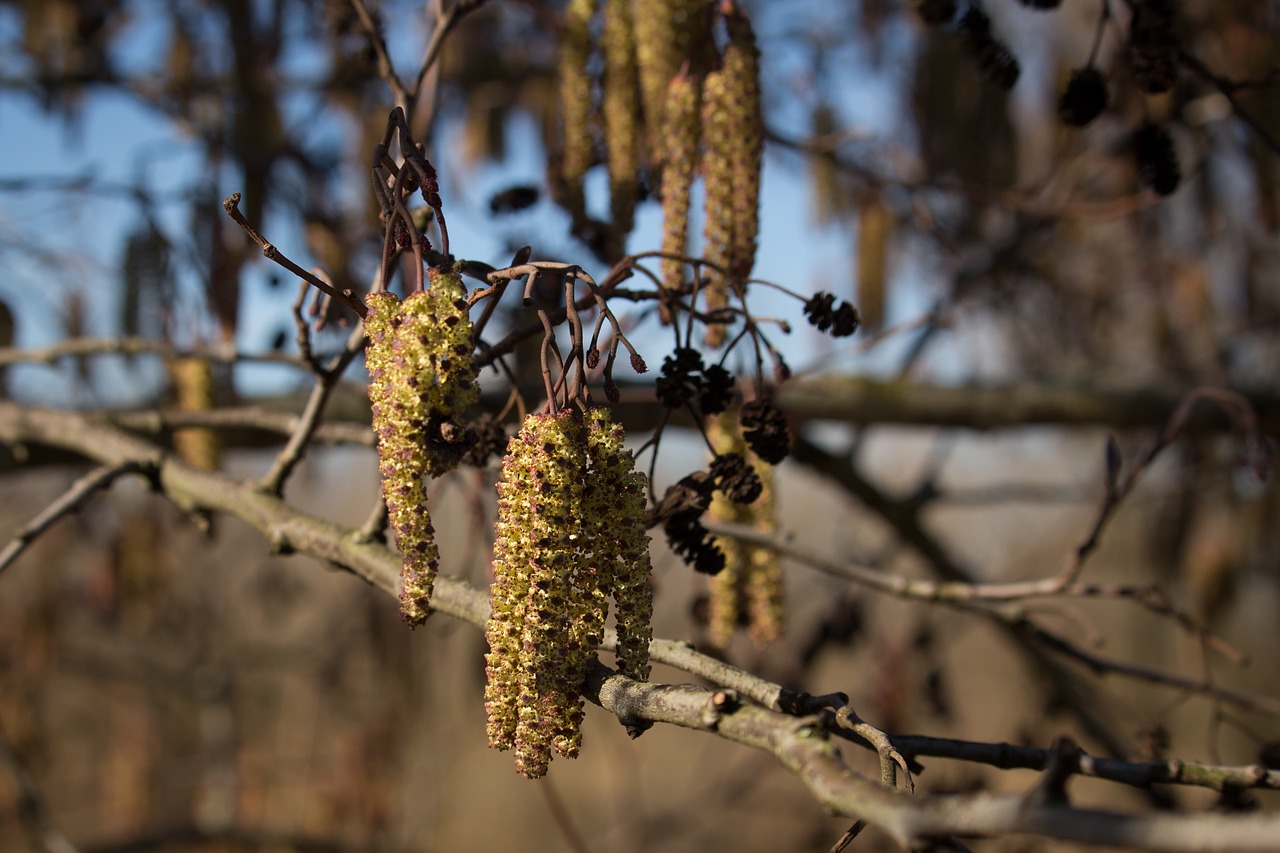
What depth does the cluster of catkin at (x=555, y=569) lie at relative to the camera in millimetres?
733

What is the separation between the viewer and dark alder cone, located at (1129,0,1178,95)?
1.30 metres

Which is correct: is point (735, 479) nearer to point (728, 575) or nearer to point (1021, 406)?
point (728, 575)

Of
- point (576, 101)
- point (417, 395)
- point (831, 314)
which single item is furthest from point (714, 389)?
point (576, 101)

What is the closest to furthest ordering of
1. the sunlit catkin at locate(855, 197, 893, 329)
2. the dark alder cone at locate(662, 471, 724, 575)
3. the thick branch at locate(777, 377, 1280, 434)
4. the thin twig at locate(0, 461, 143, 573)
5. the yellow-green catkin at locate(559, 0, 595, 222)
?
the dark alder cone at locate(662, 471, 724, 575), the thin twig at locate(0, 461, 143, 573), the yellow-green catkin at locate(559, 0, 595, 222), the sunlit catkin at locate(855, 197, 893, 329), the thick branch at locate(777, 377, 1280, 434)

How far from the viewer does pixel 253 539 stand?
6773 millimetres

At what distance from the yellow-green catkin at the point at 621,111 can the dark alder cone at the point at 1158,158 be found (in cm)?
70

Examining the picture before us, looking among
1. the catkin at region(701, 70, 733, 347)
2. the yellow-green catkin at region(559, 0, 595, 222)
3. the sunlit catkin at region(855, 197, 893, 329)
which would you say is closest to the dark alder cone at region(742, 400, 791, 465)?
the catkin at region(701, 70, 733, 347)

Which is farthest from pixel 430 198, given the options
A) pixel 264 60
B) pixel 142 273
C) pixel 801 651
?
pixel 264 60

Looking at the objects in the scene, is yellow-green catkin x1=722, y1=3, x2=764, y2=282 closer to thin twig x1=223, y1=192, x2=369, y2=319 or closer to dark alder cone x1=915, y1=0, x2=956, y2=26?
Result: dark alder cone x1=915, y1=0, x2=956, y2=26

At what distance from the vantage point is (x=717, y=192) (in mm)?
1157

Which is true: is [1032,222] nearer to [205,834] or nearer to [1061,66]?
[1061,66]

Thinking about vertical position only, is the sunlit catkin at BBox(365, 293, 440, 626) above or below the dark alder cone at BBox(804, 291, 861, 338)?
below

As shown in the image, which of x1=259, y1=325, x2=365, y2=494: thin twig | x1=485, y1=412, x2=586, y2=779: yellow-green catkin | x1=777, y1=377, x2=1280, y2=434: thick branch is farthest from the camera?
x1=777, y1=377, x2=1280, y2=434: thick branch

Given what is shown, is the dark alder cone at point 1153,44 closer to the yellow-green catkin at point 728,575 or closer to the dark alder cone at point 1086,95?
the dark alder cone at point 1086,95
